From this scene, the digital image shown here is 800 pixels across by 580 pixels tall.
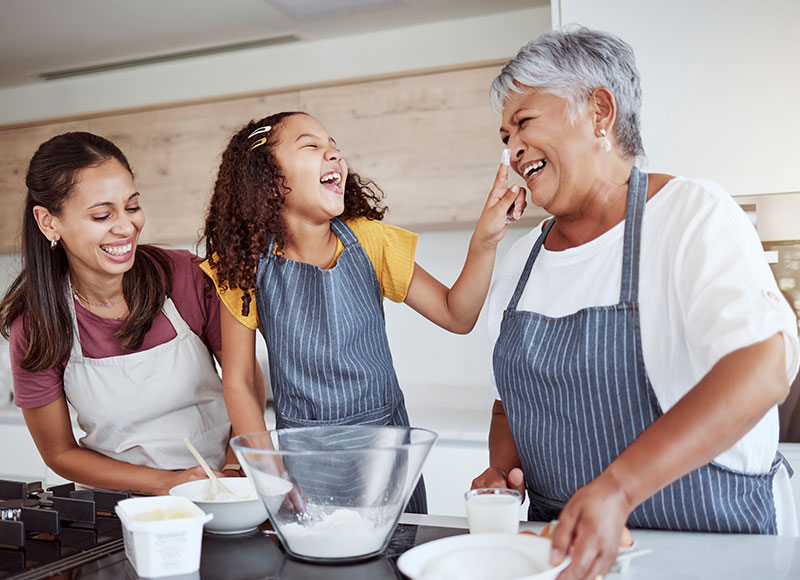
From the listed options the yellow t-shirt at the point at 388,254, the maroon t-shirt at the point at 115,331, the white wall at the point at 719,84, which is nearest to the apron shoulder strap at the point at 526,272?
the yellow t-shirt at the point at 388,254

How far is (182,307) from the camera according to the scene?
5.56ft

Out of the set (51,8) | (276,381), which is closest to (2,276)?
(51,8)

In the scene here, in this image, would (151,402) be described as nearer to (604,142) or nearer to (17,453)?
(604,142)

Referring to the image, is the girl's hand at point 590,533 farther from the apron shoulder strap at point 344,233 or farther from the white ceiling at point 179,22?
the white ceiling at point 179,22

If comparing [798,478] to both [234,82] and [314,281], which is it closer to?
[314,281]

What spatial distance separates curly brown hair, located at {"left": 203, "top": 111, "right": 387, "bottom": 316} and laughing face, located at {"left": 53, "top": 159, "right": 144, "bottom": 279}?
18cm

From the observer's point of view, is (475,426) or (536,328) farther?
(475,426)

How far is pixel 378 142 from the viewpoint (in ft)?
9.73

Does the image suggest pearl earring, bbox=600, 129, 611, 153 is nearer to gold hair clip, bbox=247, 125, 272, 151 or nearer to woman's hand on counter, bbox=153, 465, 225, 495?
gold hair clip, bbox=247, 125, 272, 151

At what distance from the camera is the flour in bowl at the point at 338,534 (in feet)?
2.94

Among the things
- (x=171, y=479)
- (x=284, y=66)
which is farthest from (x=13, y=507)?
(x=284, y=66)

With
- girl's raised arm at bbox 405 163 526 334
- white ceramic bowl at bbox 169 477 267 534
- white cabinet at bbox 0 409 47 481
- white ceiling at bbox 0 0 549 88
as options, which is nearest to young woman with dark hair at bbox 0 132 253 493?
girl's raised arm at bbox 405 163 526 334

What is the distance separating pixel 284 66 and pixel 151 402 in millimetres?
1958

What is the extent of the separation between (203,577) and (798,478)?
1907mm
